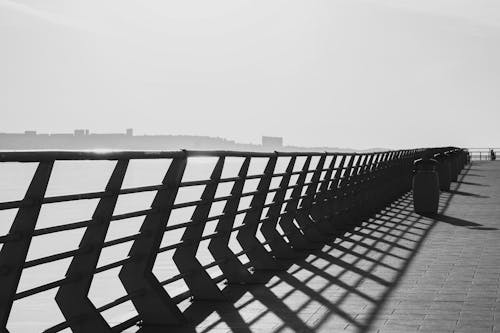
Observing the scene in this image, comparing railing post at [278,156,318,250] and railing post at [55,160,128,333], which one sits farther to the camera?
railing post at [278,156,318,250]

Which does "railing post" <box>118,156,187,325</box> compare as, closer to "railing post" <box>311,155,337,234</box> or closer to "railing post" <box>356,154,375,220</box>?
"railing post" <box>311,155,337,234</box>

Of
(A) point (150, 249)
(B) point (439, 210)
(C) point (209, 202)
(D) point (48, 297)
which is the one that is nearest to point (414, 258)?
(C) point (209, 202)

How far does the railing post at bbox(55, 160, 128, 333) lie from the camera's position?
19.7ft

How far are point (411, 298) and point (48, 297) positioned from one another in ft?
110

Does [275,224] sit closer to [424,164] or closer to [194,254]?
[194,254]

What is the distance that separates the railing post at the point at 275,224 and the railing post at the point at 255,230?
0.79 meters

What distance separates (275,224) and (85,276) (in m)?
5.82

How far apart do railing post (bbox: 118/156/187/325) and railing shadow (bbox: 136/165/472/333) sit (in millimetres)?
173

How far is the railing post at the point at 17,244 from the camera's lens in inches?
191

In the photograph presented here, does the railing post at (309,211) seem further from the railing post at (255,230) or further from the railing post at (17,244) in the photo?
the railing post at (17,244)

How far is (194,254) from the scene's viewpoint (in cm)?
834

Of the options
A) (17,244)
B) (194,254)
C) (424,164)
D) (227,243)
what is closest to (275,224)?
(227,243)

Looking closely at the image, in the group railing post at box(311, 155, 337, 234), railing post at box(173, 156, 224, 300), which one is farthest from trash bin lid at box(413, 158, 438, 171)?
railing post at box(173, 156, 224, 300)

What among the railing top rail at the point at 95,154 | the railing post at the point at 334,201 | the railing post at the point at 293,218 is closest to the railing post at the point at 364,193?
the railing post at the point at 334,201
